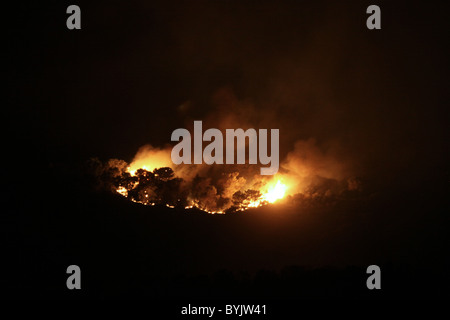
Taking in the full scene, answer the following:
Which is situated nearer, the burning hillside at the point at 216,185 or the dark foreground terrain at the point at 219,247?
the dark foreground terrain at the point at 219,247

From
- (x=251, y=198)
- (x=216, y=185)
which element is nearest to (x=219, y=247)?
(x=251, y=198)

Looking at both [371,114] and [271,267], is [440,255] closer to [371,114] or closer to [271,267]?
[271,267]

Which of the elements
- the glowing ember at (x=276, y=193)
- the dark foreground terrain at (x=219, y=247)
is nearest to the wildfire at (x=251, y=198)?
the glowing ember at (x=276, y=193)

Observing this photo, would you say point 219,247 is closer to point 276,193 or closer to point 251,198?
point 251,198

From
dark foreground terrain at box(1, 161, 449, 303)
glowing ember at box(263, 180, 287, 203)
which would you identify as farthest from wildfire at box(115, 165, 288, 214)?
dark foreground terrain at box(1, 161, 449, 303)

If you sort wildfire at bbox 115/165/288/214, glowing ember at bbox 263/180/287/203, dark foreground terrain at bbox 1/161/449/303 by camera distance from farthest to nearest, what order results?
glowing ember at bbox 263/180/287/203
wildfire at bbox 115/165/288/214
dark foreground terrain at bbox 1/161/449/303

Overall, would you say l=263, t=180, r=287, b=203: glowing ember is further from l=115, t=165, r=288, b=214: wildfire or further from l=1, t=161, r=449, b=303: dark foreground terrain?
l=1, t=161, r=449, b=303: dark foreground terrain

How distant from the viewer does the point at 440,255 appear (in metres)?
9.50

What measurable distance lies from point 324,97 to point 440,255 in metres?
8.21

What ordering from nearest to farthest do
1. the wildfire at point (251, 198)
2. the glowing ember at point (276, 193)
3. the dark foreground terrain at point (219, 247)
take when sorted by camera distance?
1. the dark foreground terrain at point (219, 247)
2. the wildfire at point (251, 198)
3. the glowing ember at point (276, 193)

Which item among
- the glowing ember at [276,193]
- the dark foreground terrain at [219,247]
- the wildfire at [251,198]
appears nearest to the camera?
the dark foreground terrain at [219,247]

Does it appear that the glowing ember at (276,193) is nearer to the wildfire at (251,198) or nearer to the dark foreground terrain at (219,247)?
the wildfire at (251,198)

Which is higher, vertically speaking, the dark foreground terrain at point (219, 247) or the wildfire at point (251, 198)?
the wildfire at point (251, 198)
